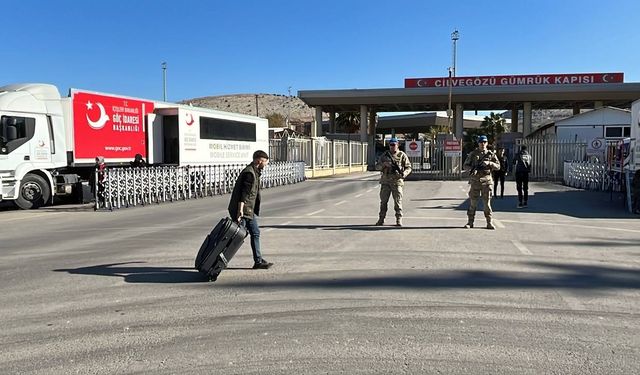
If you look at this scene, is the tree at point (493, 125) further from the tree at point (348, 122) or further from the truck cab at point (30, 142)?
the truck cab at point (30, 142)

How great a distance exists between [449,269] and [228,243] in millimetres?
2897

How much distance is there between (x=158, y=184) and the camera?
1872 centimetres

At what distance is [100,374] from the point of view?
13.3 ft

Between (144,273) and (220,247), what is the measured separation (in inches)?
55.1

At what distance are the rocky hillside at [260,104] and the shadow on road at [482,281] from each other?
432 ft

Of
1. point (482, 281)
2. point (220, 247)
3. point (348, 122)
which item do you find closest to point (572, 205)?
point (482, 281)

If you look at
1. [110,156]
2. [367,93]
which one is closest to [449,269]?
[110,156]

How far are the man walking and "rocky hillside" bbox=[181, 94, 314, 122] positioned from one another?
130954 mm

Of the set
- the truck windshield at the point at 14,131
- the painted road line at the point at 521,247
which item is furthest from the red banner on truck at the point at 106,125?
the painted road line at the point at 521,247

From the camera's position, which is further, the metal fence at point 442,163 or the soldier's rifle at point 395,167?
the metal fence at point 442,163

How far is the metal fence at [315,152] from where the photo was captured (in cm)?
3381

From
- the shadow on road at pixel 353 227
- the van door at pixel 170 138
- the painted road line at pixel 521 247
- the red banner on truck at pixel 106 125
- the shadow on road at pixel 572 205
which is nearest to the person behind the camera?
the painted road line at pixel 521 247

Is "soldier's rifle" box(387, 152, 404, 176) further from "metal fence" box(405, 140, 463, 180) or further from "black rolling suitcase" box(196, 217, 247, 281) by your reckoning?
Result: "metal fence" box(405, 140, 463, 180)

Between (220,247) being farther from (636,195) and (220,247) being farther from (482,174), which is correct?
(636,195)
